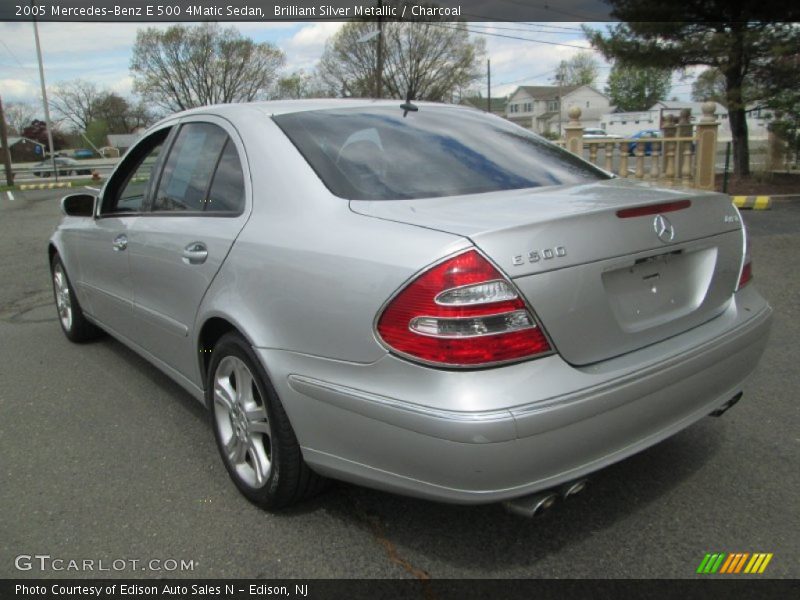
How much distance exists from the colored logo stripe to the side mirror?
12.7 ft

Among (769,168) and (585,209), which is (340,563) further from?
(769,168)

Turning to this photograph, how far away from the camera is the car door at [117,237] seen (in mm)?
3656

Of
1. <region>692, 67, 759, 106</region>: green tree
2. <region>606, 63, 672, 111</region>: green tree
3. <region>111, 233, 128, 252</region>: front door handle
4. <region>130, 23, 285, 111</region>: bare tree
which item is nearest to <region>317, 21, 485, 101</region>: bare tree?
<region>130, 23, 285, 111</region>: bare tree

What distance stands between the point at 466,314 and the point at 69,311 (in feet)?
13.3

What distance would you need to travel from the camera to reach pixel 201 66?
5228 centimetres

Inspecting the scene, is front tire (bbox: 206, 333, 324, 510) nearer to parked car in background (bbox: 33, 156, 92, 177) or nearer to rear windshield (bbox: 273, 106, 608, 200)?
rear windshield (bbox: 273, 106, 608, 200)

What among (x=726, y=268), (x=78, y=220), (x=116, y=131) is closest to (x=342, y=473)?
(x=726, y=268)

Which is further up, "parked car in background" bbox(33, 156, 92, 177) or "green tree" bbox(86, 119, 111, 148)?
"green tree" bbox(86, 119, 111, 148)

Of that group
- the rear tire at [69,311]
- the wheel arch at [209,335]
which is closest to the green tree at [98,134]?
the rear tire at [69,311]

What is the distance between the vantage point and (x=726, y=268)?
2.56 meters

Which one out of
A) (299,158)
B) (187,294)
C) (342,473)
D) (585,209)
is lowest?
(342,473)

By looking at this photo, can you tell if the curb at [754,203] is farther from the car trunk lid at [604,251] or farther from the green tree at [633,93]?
the green tree at [633,93]

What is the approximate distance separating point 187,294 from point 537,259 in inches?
65.3

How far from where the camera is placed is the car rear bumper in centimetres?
188
